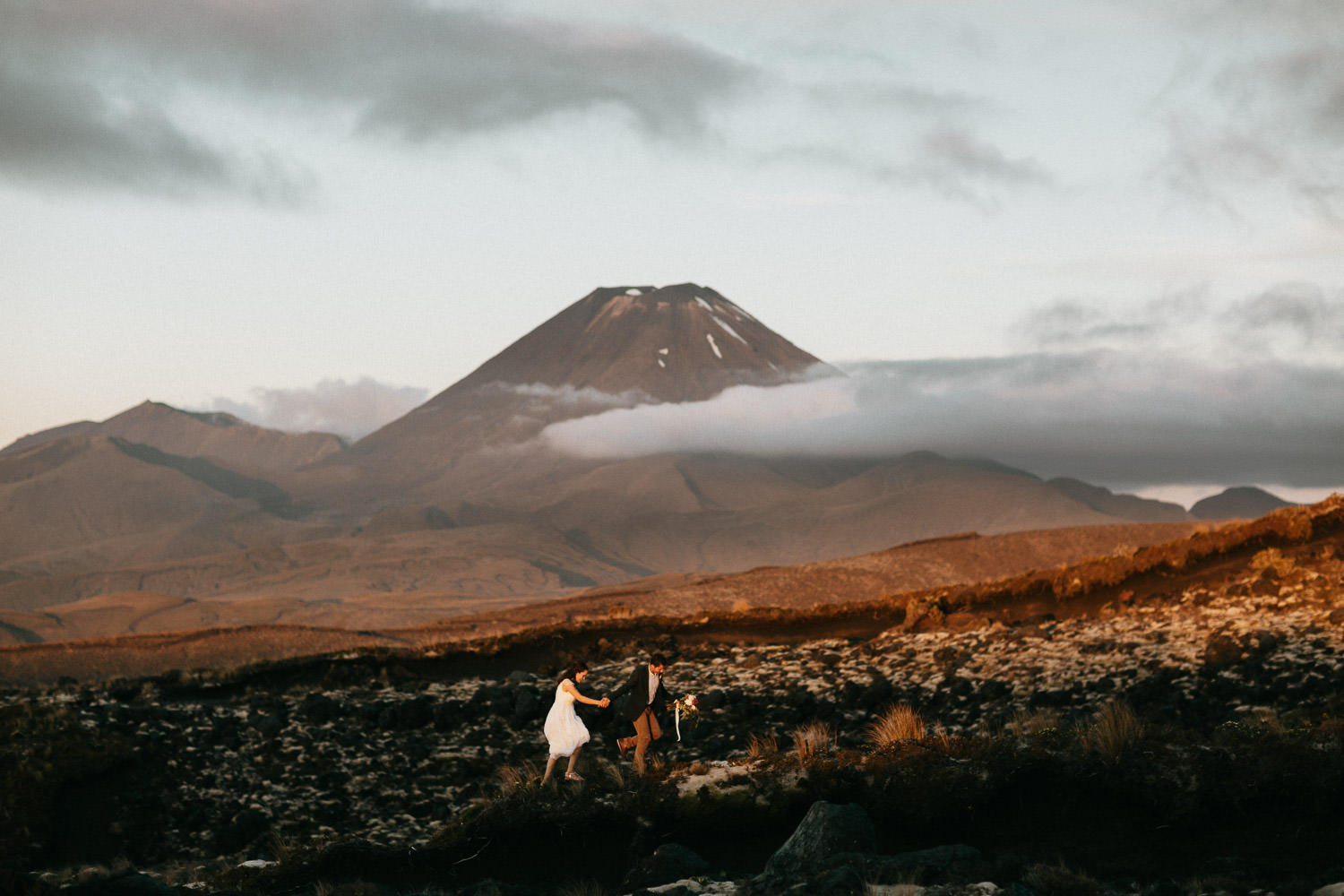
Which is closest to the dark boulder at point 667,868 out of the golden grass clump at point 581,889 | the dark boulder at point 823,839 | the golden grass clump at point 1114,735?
the golden grass clump at point 581,889

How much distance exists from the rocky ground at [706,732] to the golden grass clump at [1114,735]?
0.96 ft

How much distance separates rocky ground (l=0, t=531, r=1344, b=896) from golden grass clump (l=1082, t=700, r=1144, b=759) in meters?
0.29

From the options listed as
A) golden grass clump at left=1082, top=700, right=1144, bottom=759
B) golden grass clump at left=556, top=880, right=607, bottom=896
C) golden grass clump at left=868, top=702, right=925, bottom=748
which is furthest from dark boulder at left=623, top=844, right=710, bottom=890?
golden grass clump at left=1082, top=700, right=1144, bottom=759

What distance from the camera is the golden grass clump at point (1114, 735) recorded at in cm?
1103

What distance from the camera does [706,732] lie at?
18016mm

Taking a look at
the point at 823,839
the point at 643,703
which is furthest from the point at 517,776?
the point at 823,839

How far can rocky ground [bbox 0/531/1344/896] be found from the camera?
451 inches

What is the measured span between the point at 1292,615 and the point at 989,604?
835 centimetres

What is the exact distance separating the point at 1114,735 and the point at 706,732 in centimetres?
799

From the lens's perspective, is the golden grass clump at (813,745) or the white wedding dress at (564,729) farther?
the white wedding dress at (564,729)

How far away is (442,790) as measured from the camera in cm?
1697

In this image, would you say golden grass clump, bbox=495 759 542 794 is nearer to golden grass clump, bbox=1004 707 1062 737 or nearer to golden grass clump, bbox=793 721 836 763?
golden grass clump, bbox=793 721 836 763

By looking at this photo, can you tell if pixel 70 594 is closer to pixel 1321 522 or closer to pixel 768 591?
pixel 768 591

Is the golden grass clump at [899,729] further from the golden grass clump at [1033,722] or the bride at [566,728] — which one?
the bride at [566,728]
